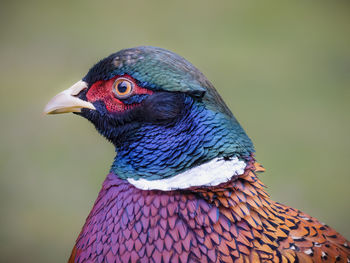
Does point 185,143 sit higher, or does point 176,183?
point 185,143

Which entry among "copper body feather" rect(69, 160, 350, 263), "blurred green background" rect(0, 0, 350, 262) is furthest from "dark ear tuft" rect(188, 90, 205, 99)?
"blurred green background" rect(0, 0, 350, 262)

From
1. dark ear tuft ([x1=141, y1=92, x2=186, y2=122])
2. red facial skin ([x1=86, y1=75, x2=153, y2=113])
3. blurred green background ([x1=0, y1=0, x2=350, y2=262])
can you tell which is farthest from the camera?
blurred green background ([x1=0, y1=0, x2=350, y2=262])

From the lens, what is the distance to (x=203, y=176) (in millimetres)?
1916

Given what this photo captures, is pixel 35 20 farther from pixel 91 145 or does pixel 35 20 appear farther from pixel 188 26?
pixel 91 145

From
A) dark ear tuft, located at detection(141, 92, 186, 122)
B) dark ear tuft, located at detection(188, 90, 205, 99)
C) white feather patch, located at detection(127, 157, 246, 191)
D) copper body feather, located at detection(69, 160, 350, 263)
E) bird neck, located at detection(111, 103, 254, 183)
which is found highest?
dark ear tuft, located at detection(188, 90, 205, 99)

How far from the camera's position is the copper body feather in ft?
6.16

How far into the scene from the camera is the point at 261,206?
6.67ft

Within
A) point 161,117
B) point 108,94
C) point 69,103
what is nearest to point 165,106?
point 161,117

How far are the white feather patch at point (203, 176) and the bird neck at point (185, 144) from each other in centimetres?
2

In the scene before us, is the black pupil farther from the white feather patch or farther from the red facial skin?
the white feather patch

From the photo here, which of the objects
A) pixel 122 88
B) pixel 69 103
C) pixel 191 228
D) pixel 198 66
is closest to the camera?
pixel 191 228

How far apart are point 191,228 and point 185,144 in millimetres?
377

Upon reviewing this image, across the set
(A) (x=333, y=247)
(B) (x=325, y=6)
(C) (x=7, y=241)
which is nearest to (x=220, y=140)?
(A) (x=333, y=247)

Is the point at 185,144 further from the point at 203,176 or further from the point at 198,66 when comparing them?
the point at 198,66
